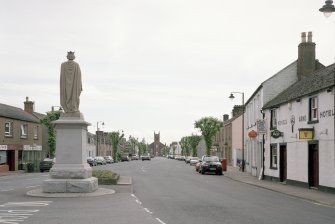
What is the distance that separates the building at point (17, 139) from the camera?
156ft

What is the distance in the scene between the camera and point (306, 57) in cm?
3481

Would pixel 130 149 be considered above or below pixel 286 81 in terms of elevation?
below

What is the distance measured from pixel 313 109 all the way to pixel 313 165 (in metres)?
3.17

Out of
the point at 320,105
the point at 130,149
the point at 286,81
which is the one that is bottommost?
the point at 130,149

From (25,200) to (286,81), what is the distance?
82.7 feet

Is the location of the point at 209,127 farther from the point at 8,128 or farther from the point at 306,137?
the point at 306,137

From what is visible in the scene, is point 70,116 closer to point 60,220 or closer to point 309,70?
point 60,220

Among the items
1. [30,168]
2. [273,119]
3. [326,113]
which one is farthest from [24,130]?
[326,113]

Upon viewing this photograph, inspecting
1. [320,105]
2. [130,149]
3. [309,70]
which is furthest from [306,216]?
[130,149]

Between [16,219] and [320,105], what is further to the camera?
[320,105]

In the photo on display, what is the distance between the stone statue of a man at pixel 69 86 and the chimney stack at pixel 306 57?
69.7ft

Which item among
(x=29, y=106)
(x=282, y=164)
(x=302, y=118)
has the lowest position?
(x=282, y=164)

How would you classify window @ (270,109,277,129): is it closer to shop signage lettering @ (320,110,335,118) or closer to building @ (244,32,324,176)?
building @ (244,32,324,176)

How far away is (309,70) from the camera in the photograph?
34938 millimetres
